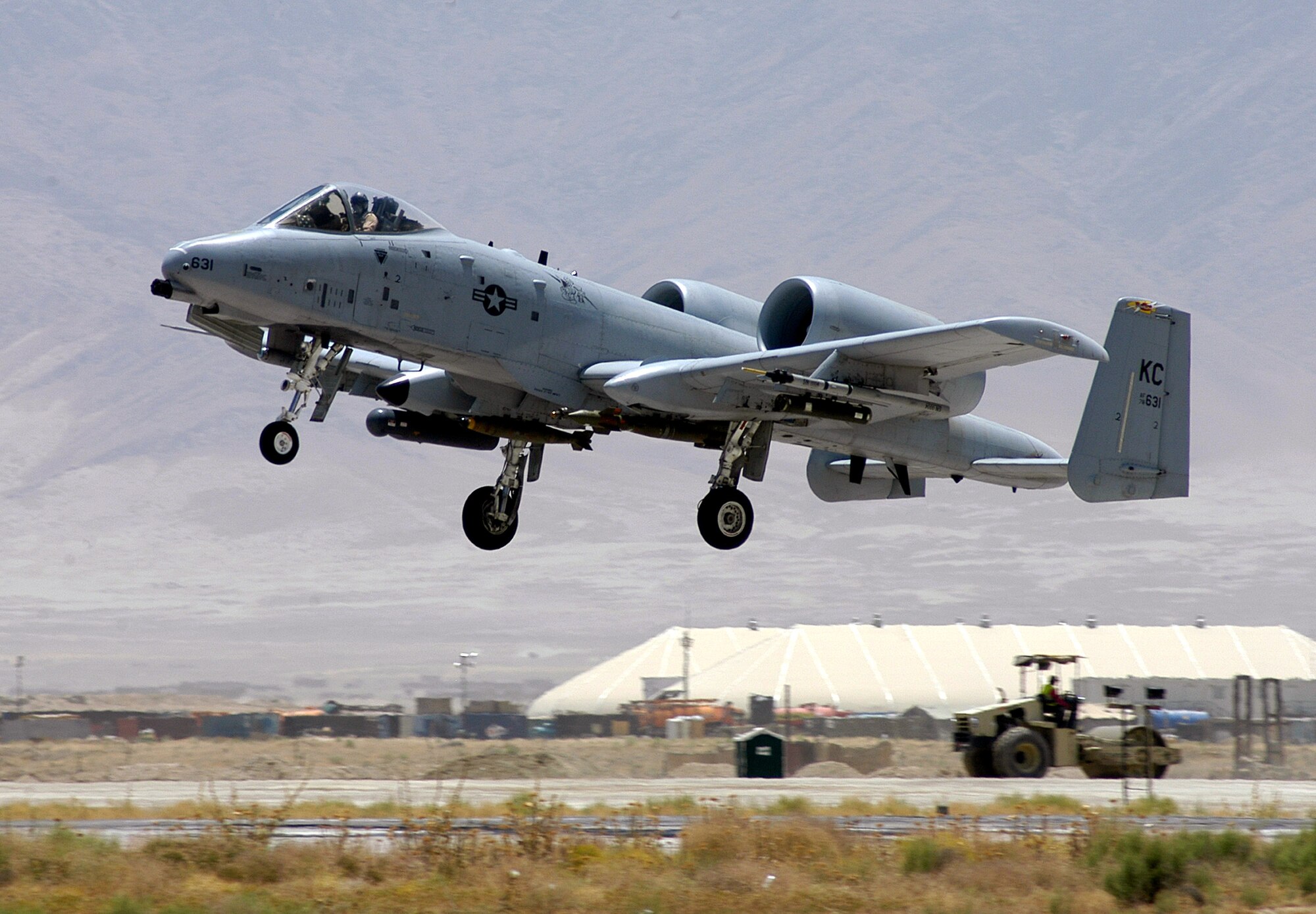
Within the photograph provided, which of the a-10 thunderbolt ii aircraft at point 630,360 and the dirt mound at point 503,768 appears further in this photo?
the dirt mound at point 503,768

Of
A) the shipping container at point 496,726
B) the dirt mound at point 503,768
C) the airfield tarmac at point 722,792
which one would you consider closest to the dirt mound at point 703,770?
the dirt mound at point 503,768

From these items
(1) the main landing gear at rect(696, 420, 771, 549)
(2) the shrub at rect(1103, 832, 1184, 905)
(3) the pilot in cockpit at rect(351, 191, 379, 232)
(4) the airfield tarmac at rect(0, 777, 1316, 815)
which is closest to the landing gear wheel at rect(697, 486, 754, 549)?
(1) the main landing gear at rect(696, 420, 771, 549)

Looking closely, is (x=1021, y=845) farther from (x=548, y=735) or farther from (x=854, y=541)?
(x=854, y=541)

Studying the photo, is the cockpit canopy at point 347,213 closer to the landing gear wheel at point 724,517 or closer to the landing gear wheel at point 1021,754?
the landing gear wheel at point 724,517

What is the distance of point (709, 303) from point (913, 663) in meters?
53.6

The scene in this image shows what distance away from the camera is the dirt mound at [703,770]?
38938 millimetres

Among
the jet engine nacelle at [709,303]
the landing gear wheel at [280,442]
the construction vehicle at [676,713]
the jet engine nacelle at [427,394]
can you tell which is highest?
the jet engine nacelle at [709,303]

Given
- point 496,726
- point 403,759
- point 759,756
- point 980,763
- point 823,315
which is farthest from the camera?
point 496,726

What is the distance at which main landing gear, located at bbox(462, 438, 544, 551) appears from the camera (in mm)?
22094

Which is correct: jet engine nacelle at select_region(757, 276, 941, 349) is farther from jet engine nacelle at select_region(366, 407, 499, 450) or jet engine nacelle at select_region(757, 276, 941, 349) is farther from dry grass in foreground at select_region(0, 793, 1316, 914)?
dry grass in foreground at select_region(0, 793, 1316, 914)

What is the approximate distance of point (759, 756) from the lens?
3662 cm

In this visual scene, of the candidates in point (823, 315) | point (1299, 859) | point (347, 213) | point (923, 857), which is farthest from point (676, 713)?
point (1299, 859)

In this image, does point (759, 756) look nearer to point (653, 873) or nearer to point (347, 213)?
point (347, 213)

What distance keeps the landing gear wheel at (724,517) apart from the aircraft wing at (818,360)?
1.80 metres
